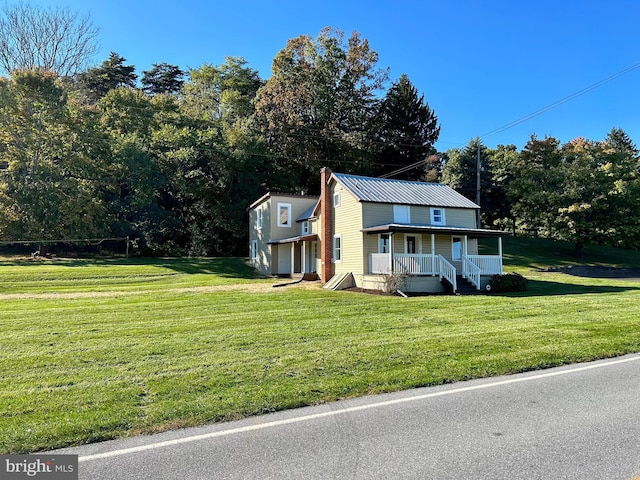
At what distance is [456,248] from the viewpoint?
23.5 m

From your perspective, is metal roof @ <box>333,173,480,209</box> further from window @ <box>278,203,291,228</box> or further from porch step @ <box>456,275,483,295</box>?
window @ <box>278,203,291,228</box>

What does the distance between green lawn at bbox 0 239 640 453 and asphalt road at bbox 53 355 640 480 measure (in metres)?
0.47

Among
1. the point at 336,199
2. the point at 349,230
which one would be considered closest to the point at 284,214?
the point at 336,199

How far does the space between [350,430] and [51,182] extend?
35029 millimetres

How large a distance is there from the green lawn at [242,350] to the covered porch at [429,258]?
4.38 m

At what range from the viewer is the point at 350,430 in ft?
14.4

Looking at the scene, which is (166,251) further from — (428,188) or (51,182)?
(428,188)

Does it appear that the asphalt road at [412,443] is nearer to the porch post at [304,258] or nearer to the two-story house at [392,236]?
the two-story house at [392,236]

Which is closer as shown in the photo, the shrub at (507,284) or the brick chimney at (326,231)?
the shrub at (507,284)

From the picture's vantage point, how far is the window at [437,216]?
23.6m

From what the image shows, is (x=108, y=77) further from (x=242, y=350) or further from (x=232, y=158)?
(x=242, y=350)

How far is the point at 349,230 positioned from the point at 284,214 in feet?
27.4

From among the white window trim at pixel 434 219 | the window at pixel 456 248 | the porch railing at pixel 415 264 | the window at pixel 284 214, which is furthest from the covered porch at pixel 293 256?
the window at pixel 456 248

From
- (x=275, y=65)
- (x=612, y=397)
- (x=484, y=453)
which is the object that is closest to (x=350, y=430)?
(x=484, y=453)
